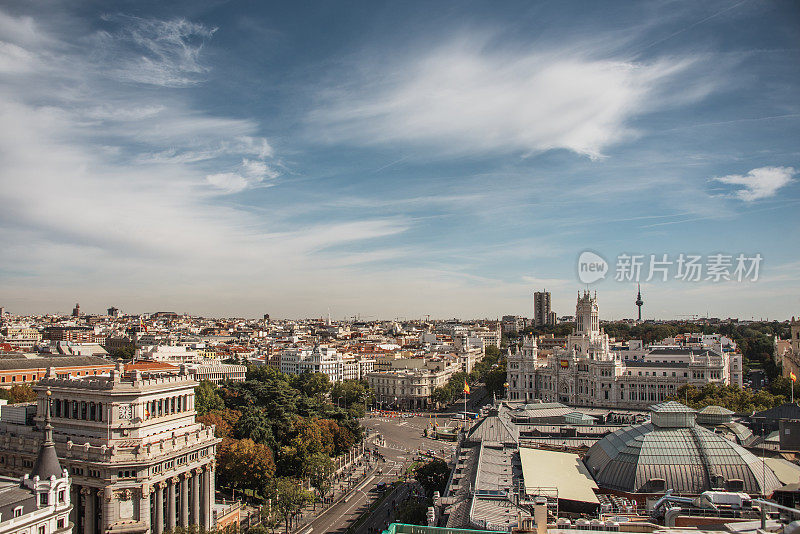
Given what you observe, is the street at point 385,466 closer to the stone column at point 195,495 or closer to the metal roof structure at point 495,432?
the stone column at point 195,495

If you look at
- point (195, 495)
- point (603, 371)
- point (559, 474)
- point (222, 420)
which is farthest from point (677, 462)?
point (603, 371)

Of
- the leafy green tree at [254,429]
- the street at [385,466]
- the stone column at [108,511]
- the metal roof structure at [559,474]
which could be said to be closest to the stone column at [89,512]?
the stone column at [108,511]

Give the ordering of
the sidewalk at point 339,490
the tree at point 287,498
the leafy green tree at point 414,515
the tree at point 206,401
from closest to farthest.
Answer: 1. the leafy green tree at point 414,515
2. the tree at point 287,498
3. the sidewalk at point 339,490
4. the tree at point 206,401

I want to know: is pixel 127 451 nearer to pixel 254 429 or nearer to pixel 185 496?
pixel 185 496

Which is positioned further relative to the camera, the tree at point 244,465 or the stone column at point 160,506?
the tree at point 244,465

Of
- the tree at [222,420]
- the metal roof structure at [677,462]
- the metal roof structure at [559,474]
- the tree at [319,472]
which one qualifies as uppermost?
the metal roof structure at [677,462]

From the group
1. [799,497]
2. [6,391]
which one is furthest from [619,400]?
[6,391]

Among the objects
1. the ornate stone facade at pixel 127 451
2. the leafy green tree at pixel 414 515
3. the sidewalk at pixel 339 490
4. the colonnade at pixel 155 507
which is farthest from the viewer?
the sidewalk at pixel 339 490
